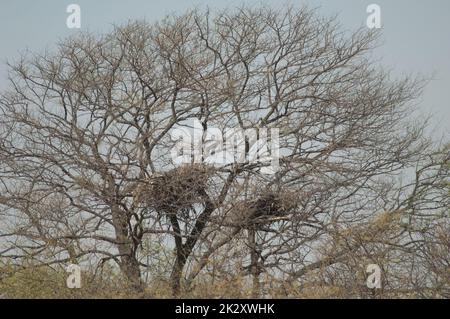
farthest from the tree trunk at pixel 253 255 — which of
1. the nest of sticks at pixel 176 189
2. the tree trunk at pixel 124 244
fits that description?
the tree trunk at pixel 124 244

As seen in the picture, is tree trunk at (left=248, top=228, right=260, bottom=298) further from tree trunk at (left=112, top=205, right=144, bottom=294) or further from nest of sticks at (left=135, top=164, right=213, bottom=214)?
tree trunk at (left=112, top=205, right=144, bottom=294)

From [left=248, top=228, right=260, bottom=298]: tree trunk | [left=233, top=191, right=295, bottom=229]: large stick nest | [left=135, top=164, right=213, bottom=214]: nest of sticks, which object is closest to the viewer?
[left=248, top=228, right=260, bottom=298]: tree trunk

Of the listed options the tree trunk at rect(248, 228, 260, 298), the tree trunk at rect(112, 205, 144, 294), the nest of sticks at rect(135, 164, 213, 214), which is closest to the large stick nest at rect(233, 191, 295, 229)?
the tree trunk at rect(248, 228, 260, 298)

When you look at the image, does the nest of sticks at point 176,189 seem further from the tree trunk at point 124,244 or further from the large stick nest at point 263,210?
the large stick nest at point 263,210

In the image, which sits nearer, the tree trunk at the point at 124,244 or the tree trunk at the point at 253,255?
the tree trunk at the point at 253,255

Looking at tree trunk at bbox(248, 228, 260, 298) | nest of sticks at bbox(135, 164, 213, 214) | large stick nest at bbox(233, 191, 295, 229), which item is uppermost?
nest of sticks at bbox(135, 164, 213, 214)

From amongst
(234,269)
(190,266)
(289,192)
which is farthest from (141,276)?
(289,192)

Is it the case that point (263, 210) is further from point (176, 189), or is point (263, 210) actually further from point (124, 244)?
point (124, 244)

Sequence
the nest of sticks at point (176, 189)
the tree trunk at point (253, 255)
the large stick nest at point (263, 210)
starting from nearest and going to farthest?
the tree trunk at point (253, 255), the large stick nest at point (263, 210), the nest of sticks at point (176, 189)
